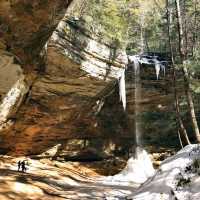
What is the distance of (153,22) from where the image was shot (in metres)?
33.8

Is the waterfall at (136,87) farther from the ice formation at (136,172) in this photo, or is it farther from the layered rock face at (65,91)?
the ice formation at (136,172)

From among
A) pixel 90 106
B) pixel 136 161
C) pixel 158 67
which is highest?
pixel 158 67

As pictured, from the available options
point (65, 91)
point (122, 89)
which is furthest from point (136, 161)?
point (65, 91)

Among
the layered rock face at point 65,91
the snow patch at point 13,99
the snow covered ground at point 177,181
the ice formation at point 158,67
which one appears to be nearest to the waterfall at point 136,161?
the ice formation at point 158,67

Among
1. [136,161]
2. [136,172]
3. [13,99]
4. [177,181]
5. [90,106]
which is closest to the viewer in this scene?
[177,181]

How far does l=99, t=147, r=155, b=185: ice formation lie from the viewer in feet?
60.3

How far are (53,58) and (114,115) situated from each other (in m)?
9.94

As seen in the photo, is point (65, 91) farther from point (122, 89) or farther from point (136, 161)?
point (136, 161)

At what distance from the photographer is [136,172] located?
68.1 feet

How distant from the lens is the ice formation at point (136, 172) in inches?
723

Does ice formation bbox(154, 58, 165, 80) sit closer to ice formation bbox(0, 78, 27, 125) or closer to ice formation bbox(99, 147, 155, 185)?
ice formation bbox(99, 147, 155, 185)

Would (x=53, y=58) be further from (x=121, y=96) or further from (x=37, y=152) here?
(x=37, y=152)

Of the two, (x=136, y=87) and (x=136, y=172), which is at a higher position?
(x=136, y=87)

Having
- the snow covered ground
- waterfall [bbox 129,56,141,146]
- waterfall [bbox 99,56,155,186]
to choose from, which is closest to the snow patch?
waterfall [bbox 99,56,155,186]
